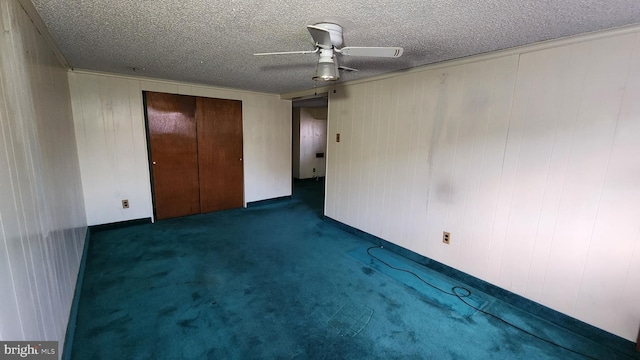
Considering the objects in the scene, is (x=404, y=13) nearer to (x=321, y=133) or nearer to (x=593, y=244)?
(x=593, y=244)

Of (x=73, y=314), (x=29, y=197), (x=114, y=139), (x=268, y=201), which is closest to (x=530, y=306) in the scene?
(x=29, y=197)

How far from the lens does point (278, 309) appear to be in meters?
2.28

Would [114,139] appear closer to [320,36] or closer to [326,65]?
[326,65]

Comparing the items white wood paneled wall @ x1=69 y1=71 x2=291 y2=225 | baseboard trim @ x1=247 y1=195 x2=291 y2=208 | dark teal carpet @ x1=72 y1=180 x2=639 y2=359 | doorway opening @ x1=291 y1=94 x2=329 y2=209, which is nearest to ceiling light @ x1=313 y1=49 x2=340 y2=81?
dark teal carpet @ x1=72 y1=180 x2=639 y2=359

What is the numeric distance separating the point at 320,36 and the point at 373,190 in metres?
2.29

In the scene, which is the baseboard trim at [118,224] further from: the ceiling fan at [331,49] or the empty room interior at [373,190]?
the ceiling fan at [331,49]

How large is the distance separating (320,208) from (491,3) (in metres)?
4.17

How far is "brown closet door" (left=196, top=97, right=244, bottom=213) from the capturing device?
4.53 m

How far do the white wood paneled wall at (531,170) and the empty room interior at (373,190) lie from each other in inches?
0.5

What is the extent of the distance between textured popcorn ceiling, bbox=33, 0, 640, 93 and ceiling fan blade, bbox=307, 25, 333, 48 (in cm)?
11

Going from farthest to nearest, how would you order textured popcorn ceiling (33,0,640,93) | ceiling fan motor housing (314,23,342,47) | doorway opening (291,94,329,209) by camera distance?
doorway opening (291,94,329,209), ceiling fan motor housing (314,23,342,47), textured popcorn ceiling (33,0,640,93)

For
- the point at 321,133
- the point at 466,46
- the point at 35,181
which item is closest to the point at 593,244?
the point at 466,46

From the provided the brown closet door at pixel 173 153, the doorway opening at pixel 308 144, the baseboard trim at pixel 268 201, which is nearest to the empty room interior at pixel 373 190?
the brown closet door at pixel 173 153

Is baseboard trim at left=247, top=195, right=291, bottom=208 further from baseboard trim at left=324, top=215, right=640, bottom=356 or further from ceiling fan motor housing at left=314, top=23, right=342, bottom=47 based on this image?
ceiling fan motor housing at left=314, top=23, right=342, bottom=47
